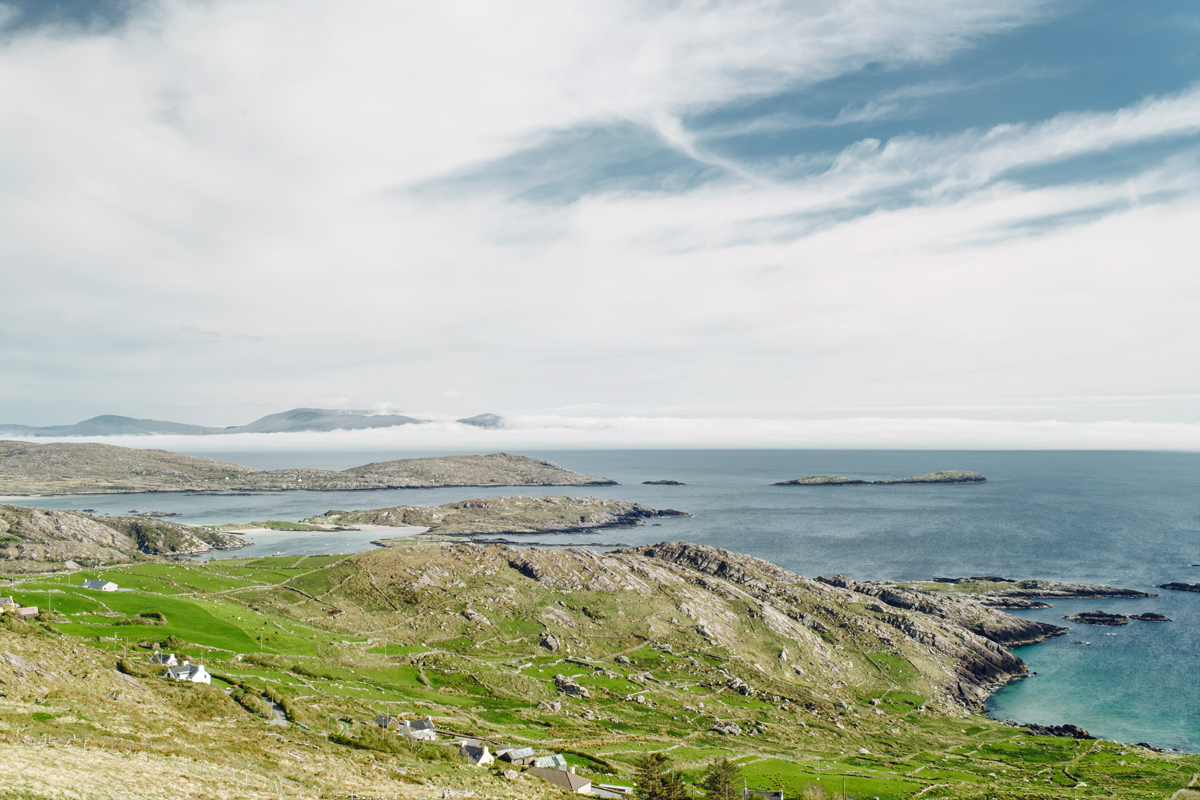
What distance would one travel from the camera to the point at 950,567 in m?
180

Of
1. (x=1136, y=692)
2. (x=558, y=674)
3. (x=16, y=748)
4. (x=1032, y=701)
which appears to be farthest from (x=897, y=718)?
(x=16, y=748)

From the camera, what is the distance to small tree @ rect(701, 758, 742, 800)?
193 feet

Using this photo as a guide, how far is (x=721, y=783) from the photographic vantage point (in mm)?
59344

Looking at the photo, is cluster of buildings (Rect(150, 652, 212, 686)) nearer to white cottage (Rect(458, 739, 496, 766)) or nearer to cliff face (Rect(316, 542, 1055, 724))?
white cottage (Rect(458, 739, 496, 766))

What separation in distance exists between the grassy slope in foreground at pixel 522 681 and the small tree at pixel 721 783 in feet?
15.4

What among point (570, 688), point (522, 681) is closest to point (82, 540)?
point (522, 681)

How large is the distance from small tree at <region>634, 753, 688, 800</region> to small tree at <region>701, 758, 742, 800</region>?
9.76 ft

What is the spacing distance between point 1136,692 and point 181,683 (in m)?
138

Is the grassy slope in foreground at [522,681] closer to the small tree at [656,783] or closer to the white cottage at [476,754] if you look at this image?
the white cottage at [476,754]

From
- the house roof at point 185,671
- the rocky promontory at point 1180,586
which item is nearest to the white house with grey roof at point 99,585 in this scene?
the house roof at point 185,671

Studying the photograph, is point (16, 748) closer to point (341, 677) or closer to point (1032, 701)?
point (341, 677)

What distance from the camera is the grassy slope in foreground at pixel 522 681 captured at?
39.8 meters

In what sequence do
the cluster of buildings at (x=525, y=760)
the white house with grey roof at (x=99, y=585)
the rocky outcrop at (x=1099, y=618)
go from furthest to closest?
the rocky outcrop at (x=1099, y=618)
the white house with grey roof at (x=99, y=585)
the cluster of buildings at (x=525, y=760)

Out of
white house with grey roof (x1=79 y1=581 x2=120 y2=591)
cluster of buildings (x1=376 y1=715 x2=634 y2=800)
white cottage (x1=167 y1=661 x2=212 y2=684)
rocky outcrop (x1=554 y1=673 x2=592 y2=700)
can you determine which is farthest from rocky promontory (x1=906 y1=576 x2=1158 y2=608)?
white house with grey roof (x1=79 y1=581 x2=120 y2=591)
